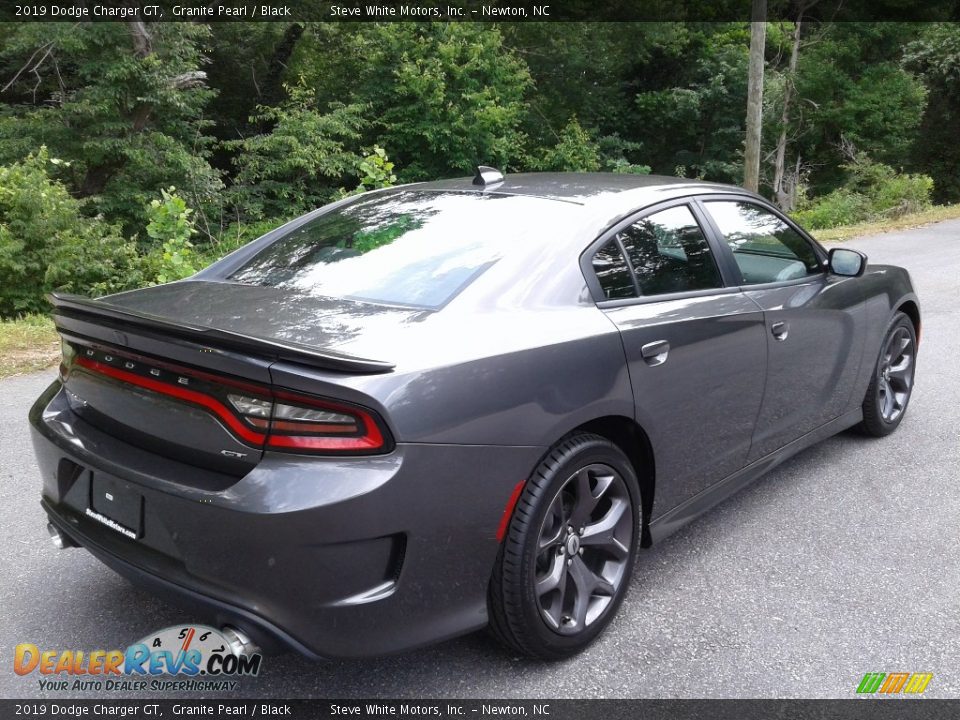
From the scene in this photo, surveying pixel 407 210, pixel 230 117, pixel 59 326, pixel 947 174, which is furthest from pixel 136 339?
pixel 947 174

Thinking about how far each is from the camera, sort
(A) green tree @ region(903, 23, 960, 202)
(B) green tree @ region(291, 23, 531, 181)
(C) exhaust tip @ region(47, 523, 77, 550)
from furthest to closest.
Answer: (A) green tree @ region(903, 23, 960, 202)
(B) green tree @ region(291, 23, 531, 181)
(C) exhaust tip @ region(47, 523, 77, 550)

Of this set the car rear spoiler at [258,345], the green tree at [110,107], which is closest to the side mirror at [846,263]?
the car rear spoiler at [258,345]

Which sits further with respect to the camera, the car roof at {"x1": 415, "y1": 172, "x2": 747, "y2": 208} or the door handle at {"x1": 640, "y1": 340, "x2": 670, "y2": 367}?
the car roof at {"x1": 415, "y1": 172, "x2": 747, "y2": 208}

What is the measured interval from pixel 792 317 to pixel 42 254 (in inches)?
365

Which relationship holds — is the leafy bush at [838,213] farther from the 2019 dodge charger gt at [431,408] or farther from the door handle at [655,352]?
the door handle at [655,352]

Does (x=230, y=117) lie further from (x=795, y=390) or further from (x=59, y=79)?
(x=795, y=390)

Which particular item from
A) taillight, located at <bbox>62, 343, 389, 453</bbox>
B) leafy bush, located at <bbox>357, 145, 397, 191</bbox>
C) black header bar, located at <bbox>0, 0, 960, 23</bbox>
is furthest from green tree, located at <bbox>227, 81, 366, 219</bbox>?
taillight, located at <bbox>62, 343, 389, 453</bbox>

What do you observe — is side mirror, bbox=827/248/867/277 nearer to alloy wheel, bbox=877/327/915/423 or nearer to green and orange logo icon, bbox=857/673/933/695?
alloy wheel, bbox=877/327/915/423

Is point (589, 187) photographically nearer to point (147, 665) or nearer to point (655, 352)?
point (655, 352)

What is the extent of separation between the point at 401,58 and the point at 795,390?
2087 centimetres

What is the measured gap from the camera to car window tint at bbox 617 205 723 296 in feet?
9.75

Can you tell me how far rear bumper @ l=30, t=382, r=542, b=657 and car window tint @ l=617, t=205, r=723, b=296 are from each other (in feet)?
3.31

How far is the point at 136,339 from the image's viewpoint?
7.46 feet

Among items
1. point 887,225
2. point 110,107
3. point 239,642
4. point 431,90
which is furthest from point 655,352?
point 431,90
